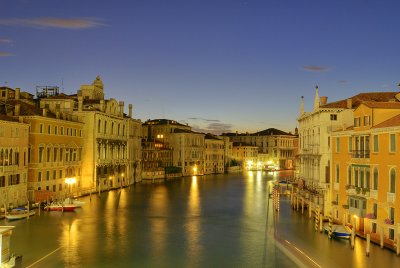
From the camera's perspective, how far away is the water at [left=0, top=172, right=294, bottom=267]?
64.7 feet

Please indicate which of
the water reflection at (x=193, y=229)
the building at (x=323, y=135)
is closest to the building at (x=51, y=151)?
the water reflection at (x=193, y=229)

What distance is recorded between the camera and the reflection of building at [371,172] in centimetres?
2076

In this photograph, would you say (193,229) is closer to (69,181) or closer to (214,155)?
(69,181)

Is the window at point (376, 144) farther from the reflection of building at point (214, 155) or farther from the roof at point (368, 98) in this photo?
the reflection of building at point (214, 155)

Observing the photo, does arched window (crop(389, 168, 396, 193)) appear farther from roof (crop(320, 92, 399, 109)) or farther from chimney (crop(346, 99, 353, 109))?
roof (crop(320, 92, 399, 109))

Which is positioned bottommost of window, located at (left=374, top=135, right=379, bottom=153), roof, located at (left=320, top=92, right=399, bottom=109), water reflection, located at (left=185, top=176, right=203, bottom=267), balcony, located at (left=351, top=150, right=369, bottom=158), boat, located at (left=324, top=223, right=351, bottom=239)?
water reflection, located at (left=185, top=176, right=203, bottom=267)

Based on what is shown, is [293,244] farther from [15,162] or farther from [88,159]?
[88,159]

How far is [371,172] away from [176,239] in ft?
32.9

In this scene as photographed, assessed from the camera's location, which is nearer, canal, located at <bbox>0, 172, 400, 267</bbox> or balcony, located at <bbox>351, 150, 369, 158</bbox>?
canal, located at <bbox>0, 172, 400, 267</bbox>

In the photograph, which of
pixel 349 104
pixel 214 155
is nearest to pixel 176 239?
pixel 349 104

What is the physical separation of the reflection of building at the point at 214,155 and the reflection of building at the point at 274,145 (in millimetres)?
19407

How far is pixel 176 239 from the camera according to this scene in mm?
24203

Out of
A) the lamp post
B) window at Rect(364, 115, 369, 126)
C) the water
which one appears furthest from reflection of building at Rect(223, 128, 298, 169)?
window at Rect(364, 115, 369, 126)

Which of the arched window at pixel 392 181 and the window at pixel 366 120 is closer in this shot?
the arched window at pixel 392 181
